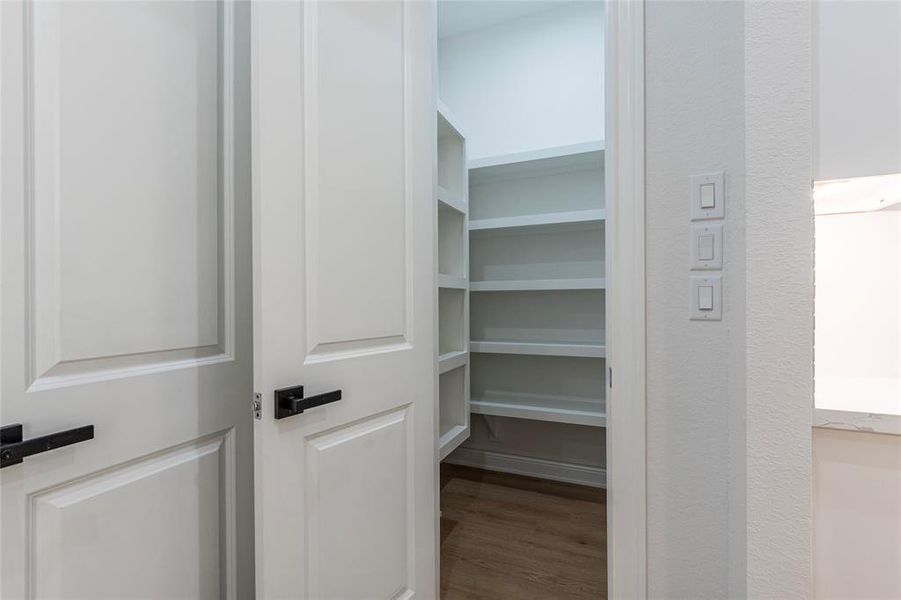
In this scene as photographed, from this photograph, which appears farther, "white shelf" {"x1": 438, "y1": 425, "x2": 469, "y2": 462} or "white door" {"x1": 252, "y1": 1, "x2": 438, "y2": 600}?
"white shelf" {"x1": 438, "y1": 425, "x2": 469, "y2": 462}

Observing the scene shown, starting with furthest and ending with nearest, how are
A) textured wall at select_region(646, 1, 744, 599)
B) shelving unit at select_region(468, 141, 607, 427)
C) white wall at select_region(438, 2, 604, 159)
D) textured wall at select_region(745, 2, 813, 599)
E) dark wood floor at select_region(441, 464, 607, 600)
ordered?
white wall at select_region(438, 2, 604, 159) < shelving unit at select_region(468, 141, 607, 427) < dark wood floor at select_region(441, 464, 607, 600) < textured wall at select_region(646, 1, 744, 599) < textured wall at select_region(745, 2, 813, 599)

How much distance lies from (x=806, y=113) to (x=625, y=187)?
374 millimetres

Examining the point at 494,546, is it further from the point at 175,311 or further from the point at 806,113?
the point at 806,113

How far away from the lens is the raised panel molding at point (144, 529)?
2.39 feet

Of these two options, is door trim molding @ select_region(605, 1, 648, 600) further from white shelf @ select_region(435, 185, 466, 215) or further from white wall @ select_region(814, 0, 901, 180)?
white shelf @ select_region(435, 185, 466, 215)

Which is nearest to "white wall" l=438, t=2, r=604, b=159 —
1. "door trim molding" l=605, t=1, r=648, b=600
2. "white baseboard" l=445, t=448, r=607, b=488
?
"door trim molding" l=605, t=1, r=648, b=600

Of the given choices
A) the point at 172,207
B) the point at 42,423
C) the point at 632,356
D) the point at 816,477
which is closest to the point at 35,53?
the point at 172,207

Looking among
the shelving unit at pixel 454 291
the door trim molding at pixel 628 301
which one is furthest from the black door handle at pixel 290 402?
the shelving unit at pixel 454 291

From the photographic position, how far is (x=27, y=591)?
695 millimetres

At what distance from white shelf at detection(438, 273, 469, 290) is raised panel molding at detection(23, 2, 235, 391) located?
101 cm

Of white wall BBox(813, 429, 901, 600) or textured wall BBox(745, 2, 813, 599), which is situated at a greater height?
textured wall BBox(745, 2, 813, 599)

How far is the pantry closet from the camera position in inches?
88.4

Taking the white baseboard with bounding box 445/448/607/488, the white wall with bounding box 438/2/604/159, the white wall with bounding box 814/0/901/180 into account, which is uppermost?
the white wall with bounding box 438/2/604/159

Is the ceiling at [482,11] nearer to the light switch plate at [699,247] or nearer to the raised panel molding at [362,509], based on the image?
the light switch plate at [699,247]
